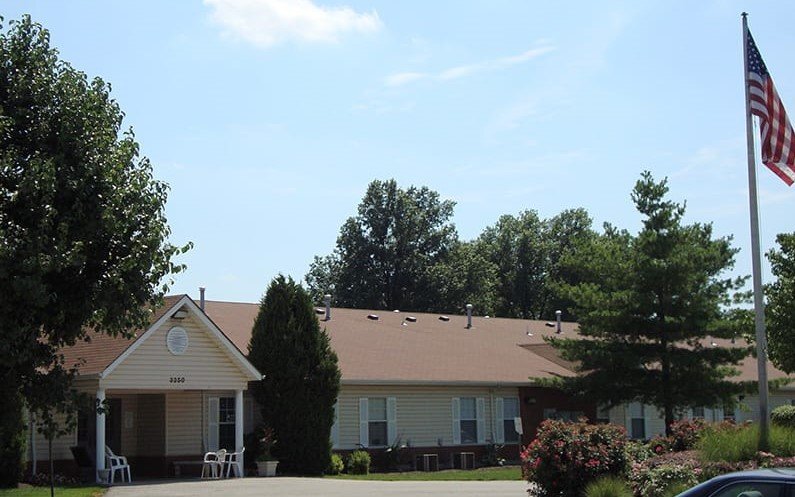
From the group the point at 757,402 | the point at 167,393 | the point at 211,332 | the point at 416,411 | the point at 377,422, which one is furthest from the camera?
the point at 757,402

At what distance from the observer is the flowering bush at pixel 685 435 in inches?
833

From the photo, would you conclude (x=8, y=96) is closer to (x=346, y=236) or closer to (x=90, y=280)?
(x=90, y=280)

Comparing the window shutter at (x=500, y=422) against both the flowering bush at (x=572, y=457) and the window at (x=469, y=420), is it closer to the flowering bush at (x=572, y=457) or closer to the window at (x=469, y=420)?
the window at (x=469, y=420)

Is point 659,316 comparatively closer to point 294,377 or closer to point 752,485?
point 294,377

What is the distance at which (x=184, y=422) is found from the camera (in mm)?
30203

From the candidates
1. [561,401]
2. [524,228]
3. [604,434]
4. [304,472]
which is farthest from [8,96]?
[524,228]

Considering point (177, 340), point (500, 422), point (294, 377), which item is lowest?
point (500, 422)

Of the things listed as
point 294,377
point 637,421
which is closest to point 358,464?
point 294,377

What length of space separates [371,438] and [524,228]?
45.5 m

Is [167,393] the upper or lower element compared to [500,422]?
upper

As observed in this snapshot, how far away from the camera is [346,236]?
6919 cm

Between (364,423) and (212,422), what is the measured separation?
4962mm

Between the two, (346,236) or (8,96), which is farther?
(346,236)

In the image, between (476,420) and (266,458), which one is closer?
(266,458)
